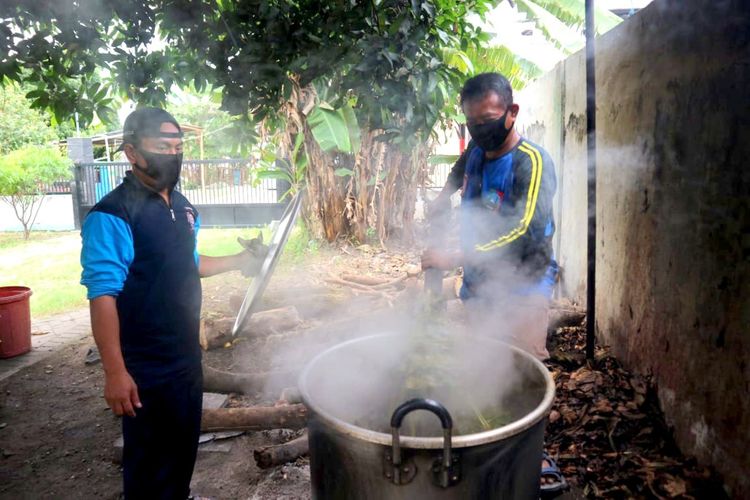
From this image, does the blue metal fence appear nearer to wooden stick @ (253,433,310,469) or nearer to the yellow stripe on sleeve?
wooden stick @ (253,433,310,469)

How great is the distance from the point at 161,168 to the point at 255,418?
2.02m

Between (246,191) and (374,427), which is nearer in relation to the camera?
(374,427)

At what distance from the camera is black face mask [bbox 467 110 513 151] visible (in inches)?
122

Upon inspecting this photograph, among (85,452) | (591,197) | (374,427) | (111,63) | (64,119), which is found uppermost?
(111,63)

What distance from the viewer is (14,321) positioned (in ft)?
18.3

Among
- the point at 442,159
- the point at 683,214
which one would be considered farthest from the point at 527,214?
the point at 442,159

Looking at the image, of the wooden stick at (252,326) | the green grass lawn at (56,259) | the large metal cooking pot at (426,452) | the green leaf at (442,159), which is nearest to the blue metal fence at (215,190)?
the green grass lawn at (56,259)

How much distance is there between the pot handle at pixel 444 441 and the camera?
1.61 metres

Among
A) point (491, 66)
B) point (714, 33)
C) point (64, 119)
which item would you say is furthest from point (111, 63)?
point (491, 66)

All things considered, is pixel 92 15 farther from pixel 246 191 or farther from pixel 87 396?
pixel 246 191

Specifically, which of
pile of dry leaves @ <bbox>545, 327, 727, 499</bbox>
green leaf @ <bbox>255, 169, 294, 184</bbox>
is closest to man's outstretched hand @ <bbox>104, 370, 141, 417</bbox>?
pile of dry leaves @ <bbox>545, 327, 727, 499</bbox>

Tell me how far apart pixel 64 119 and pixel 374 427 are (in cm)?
363

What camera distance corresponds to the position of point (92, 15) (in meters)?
3.17

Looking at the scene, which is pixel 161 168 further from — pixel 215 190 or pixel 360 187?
pixel 215 190
